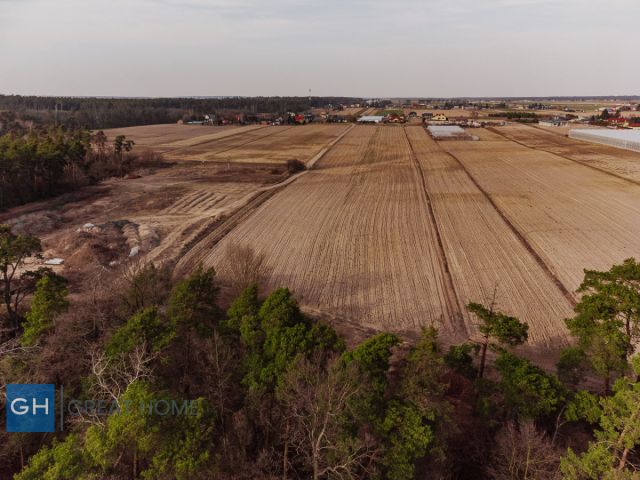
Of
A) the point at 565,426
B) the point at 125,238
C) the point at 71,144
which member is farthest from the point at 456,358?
the point at 71,144

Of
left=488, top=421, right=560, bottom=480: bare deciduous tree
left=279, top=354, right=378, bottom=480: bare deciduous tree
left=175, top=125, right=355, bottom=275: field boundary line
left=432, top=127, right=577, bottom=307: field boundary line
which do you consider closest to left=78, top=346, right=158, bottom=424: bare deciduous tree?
left=279, top=354, right=378, bottom=480: bare deciduous tree

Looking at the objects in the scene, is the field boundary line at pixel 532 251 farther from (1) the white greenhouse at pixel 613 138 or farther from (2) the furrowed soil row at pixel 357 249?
(1) the white greenhouse at pixel 613 138

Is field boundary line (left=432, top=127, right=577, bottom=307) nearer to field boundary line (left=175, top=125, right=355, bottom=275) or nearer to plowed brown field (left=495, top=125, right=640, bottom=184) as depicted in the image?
plowed brown field (left=495, top=125, right=640, bottom=184)

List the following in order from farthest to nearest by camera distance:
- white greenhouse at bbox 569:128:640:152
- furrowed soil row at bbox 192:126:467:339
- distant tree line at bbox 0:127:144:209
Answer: white greenhouse at bbox 569:128:640:152, distant tree line at bbox 0:127:144:209, furrowed soil row at bbox 192:126:467:339

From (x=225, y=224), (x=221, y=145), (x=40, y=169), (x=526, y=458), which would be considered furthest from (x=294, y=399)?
(x=221, y=145)

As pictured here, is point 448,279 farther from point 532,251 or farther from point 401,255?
point 532,251
